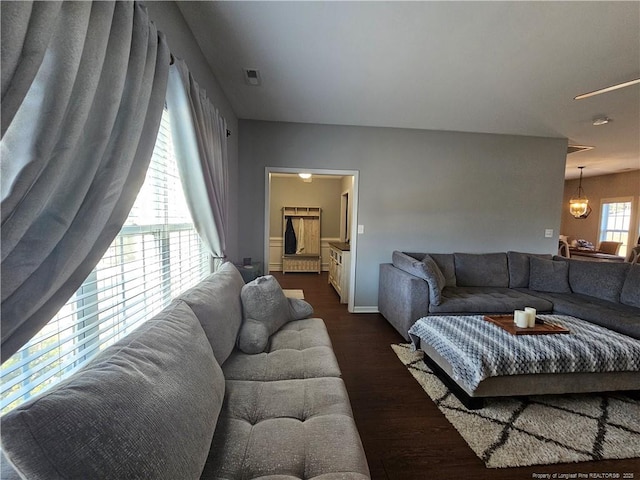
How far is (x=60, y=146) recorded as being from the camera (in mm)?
681

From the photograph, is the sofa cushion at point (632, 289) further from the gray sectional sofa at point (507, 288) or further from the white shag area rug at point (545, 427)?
the white shag area rug at point (545, 427)

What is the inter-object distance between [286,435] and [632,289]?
12.7 feet

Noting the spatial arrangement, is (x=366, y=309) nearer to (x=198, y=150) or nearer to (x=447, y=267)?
(x=447, y=267)

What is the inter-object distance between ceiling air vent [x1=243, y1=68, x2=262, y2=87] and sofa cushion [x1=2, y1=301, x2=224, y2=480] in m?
2.22

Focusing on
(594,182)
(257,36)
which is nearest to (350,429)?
(257,36)

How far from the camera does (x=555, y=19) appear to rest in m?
1.69

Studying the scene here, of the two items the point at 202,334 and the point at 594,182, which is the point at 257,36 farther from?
the point at 594,182

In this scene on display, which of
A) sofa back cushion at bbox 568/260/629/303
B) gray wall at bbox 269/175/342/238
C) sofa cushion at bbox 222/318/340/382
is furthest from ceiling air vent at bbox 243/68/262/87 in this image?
sofa back cushion at bbox 568/260/629/303

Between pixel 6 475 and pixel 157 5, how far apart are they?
76.4 inches

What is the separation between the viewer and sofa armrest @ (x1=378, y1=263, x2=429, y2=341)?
9.23 ft

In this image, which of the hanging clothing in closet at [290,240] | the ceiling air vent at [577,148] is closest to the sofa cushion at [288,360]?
the hanging clothing in closet at [290,240]

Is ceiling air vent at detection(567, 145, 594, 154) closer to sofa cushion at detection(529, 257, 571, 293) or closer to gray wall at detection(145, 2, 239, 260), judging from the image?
sofa cushion at detection(529, 257, 571, 293)

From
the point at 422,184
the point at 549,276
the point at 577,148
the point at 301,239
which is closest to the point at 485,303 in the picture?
the point at 549,276

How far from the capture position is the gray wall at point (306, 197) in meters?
6.71
